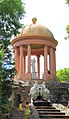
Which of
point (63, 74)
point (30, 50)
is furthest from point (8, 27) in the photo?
point (63, 74)

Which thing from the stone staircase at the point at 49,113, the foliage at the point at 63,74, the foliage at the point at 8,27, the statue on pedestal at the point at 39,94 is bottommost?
the stone staircase at the point at 49,113

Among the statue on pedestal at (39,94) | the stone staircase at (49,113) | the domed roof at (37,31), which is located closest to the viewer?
the stone staircase at (49,113)

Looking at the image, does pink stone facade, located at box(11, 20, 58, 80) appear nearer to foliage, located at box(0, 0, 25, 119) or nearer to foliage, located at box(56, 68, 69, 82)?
foliage, located at box(0, 0, 25, 119)

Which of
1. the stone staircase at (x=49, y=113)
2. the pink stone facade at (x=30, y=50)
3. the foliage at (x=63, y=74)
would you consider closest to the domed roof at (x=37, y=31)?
the pink stone facade at (x=30, y=50)

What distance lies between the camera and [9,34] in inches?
840

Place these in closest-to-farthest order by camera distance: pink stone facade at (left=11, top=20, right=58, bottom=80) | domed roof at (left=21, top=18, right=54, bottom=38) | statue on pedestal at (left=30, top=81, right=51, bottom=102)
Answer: statue on pedestal at (left=30, top=81, right=51, bottom=102) → pink stone facade at (left=11, top=20, right=58, bottom=80) → domed roof at (left=21, top=18, right=54, bottom=38)

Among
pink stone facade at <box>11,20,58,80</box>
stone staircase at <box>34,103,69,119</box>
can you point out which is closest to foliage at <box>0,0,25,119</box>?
stone staircase at <box>34,103,69,119</box>

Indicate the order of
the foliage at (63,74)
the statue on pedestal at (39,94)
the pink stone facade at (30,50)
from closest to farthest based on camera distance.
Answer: the statue on pedestal at (39,94), the pink stone facade at (30,50), the foliage at (63,74)

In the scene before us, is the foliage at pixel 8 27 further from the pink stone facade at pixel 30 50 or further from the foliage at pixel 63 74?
the foliage at pixel 63 74

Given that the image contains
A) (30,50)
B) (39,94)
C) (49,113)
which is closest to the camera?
(49,113)

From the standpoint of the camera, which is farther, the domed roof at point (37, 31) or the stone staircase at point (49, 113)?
the domed roof at point (37, 31)

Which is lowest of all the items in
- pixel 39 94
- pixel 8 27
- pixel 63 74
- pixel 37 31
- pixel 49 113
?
pixel 49 113

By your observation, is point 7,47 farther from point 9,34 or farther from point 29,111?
point 29,111

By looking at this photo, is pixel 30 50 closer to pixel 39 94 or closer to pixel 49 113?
pixel 39 94
